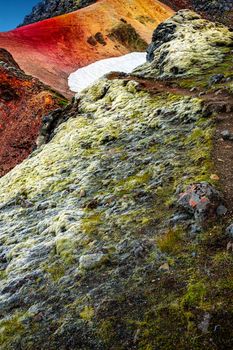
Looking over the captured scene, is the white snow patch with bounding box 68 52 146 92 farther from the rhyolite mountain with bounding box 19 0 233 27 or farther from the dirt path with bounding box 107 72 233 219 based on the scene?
the rhyolite mountain with bounding box 19 0 233 27

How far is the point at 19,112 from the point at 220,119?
63.1 ft

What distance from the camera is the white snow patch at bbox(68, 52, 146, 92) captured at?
4416cm

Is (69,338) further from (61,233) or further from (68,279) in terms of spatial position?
(61,233)

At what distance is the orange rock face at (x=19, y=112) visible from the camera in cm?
2625

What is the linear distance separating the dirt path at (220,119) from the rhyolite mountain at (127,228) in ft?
0.18

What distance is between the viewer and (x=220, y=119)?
561 inches

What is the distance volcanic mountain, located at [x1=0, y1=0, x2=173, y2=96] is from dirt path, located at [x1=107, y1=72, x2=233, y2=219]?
860 inches

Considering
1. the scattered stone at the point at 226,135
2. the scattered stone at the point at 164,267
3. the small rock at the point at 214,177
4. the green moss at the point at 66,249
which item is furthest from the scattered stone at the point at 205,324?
the scattered stone at the point at 226,135

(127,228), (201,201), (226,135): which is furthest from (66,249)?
(226,135)

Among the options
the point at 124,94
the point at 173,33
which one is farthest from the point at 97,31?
the point at 124,94

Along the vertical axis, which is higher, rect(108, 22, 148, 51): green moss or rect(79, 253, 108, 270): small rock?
rect(108, 22, 148, 51): green moss

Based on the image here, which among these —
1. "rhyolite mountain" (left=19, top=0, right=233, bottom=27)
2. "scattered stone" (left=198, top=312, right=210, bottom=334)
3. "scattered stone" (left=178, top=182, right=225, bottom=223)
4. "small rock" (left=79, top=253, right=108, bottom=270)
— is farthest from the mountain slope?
"scattered stone" (left=198, top=312, right=210, bottom=334)

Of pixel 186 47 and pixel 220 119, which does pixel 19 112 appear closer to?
pixel 186 47

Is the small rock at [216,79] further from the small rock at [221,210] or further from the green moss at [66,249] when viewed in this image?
the green moss at [66,249]
